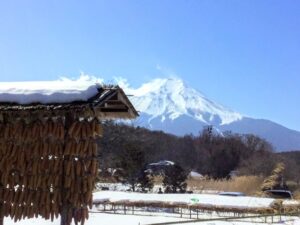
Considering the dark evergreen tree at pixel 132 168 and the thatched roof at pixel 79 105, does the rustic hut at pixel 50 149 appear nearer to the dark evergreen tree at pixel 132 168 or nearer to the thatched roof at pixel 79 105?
the thatched roof at pixel 79 105

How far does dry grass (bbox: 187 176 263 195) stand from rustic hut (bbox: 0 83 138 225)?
24973 millimetres

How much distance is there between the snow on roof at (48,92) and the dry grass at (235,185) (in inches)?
990

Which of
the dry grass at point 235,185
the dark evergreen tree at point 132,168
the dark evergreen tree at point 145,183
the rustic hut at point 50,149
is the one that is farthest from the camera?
the dark evergreen tree at point 132,168

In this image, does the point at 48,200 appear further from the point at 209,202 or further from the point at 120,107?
the point at 209,202

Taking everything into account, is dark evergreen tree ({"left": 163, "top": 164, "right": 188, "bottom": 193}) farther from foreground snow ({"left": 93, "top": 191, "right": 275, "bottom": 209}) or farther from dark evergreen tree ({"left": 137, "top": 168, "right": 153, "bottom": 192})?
foreground snow ({"left": 93, "top": 191, "right": 275, "bottom": 209})

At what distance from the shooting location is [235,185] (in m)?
38.3

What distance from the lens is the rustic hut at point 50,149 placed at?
771cm

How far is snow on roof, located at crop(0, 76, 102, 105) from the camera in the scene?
7648 millimetres

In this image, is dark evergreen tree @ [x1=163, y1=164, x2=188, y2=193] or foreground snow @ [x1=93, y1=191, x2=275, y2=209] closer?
foreground snow @ [x1=93, y1=191, x2=275, y2=209]

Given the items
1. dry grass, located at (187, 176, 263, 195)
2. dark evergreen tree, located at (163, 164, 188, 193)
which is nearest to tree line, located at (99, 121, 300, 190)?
dark evergreen tree, located at (163, 164, 188, 193)

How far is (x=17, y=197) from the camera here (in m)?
8.03

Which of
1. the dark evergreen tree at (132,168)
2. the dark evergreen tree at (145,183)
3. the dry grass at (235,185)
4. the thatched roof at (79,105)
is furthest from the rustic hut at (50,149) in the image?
the dark evergreen tree at (132,168)

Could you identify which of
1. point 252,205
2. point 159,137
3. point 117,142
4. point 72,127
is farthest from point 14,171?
point 159,137

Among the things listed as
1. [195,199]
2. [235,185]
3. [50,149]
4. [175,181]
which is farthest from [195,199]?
[50,149]
